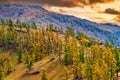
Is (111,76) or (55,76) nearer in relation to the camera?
(111,76)

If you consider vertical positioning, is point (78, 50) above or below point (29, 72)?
above

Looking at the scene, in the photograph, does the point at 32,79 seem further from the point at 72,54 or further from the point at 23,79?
the point at 72,54

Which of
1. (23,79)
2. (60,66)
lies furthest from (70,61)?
(23,79)

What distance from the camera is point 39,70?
194875mm

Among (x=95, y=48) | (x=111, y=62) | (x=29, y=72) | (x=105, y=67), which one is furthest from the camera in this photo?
(x=29, y=72)

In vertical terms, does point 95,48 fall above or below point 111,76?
above

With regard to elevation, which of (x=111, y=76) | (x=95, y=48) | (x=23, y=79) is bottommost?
(x=23, y=79)

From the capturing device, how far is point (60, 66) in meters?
188

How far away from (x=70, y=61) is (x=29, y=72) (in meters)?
34.8

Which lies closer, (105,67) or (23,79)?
(105,67)

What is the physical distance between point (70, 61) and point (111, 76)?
4886cm

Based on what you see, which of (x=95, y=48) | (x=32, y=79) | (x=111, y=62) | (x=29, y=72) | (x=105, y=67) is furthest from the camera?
(x=29, y=72)

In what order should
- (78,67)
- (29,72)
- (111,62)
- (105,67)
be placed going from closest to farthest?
(105,67) < (111,62) < (78,67) < (29,72)

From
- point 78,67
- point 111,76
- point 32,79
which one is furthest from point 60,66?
point 111,76
